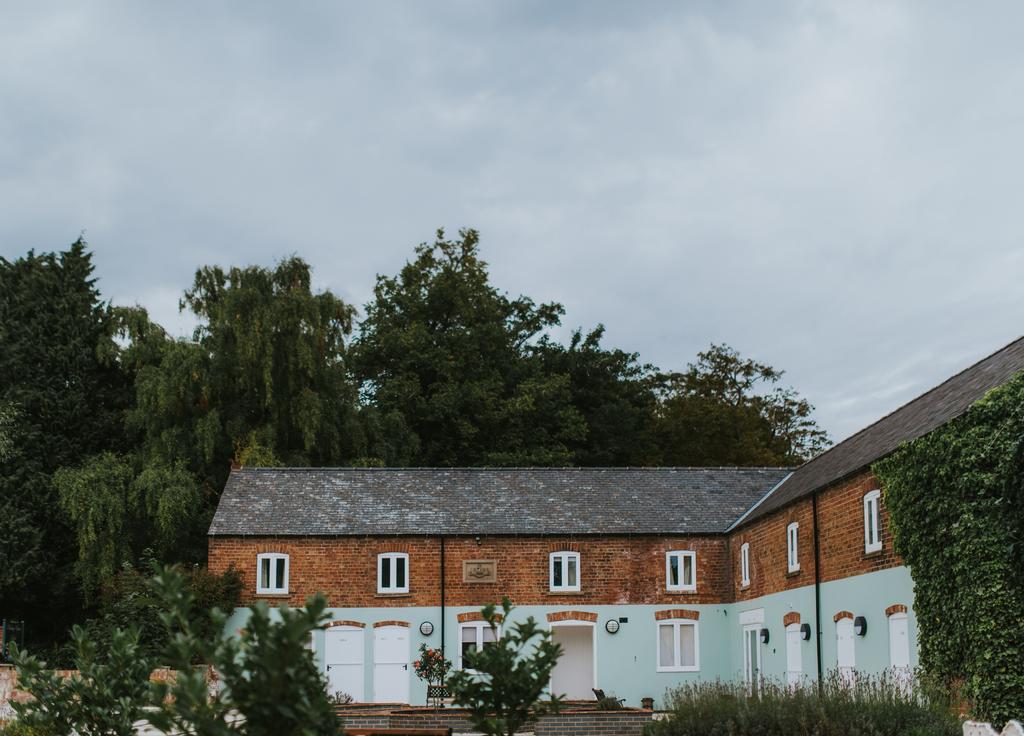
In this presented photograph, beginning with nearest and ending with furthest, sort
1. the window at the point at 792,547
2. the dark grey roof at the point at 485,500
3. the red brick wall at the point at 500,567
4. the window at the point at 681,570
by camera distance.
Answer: the window at the point at 792,547 < the red brick wall at the point at 500,567 < the dark grey roof at the point at 485,500 < the window at the point at 681,570

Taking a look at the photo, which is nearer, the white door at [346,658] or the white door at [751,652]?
the white door at [751,652]

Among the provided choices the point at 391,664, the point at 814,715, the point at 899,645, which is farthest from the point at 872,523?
the point at 391,664

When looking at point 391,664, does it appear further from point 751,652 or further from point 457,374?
point 457,374

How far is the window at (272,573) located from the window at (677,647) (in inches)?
373

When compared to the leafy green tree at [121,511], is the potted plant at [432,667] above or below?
below

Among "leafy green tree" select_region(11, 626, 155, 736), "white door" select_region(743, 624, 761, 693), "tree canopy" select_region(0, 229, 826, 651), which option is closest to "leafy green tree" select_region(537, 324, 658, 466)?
"tree canopy" select_region(0, 229, 826, 651)

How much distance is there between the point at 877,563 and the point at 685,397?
30812 mm

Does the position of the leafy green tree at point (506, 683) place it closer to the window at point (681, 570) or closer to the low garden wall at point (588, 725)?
the low garden wall at point (588, 725)

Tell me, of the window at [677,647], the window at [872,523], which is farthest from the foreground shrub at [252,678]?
the window at [677,647]

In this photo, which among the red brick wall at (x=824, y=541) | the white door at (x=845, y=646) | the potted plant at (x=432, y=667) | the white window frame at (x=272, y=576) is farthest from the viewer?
the white window frame at (x=272, y=576)

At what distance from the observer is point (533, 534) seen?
2977 centimetres

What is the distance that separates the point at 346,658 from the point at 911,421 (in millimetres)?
15045


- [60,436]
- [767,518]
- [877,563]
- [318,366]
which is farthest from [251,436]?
[877,563]

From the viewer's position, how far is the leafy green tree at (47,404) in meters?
35.6
